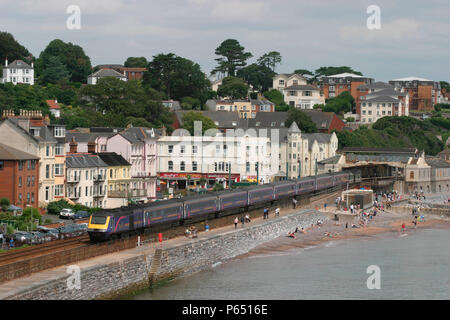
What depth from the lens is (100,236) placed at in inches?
2047

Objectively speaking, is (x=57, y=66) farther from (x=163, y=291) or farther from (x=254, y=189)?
(x=163, y=291)

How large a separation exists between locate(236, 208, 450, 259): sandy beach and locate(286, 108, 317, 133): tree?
44.2m

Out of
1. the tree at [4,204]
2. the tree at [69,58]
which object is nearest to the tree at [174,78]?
the tree at [69,58]

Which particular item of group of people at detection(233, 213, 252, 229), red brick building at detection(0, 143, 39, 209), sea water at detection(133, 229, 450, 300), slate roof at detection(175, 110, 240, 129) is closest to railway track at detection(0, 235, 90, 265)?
sea water at detection(133, 229, 450, 300)

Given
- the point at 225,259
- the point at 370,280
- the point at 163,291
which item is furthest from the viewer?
the point at 225,259

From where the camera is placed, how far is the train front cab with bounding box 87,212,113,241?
5184 cm

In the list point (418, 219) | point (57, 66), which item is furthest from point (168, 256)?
point (57, 66)

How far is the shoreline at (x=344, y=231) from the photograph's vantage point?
229 feet

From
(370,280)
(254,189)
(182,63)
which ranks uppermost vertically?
(182,63)

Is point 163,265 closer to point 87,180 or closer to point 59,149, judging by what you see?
point 59,149

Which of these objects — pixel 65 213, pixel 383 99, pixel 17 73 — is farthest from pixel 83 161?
pixel 383 99

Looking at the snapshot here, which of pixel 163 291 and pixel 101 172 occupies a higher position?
pixel 101 172

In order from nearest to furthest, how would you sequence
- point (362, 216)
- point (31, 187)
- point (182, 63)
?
1. point (31, 187)
2. point (362, 216)
3. point (182, 63)

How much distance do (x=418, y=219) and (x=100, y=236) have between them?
52.9 m
